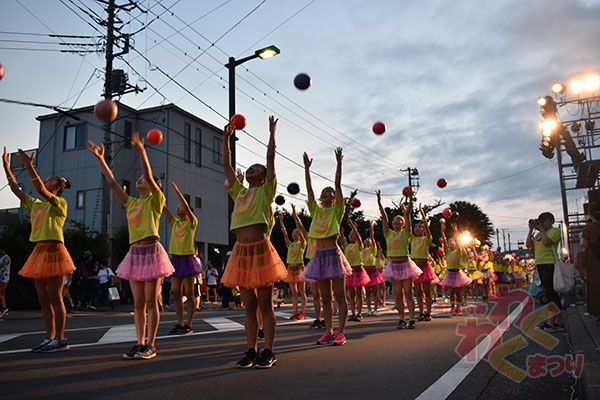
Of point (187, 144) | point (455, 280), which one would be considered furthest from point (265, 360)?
point (187, 144)

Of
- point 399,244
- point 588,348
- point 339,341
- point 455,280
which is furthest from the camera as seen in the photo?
point 455,280

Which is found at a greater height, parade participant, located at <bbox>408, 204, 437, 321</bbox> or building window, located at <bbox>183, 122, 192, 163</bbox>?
building window, located at <bbox>183, 122, 192, 163</bbox>

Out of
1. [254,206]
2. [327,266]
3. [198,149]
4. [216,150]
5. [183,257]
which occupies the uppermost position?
[216,150]

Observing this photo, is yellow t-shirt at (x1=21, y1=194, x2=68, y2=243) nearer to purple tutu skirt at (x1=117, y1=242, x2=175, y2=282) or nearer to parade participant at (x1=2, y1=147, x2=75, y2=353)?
parade participant at (x1=2, y1=147, x2=75, y2=353)

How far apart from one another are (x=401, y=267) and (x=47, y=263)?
20.1 ft

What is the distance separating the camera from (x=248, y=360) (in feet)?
17.0

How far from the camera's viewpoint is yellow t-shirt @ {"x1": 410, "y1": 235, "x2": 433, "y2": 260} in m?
11.3

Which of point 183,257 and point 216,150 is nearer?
point 183,257

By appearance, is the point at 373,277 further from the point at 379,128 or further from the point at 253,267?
the point at 253,267

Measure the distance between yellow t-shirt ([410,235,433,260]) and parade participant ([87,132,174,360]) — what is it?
262 inches

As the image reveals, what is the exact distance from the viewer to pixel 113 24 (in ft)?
70.6

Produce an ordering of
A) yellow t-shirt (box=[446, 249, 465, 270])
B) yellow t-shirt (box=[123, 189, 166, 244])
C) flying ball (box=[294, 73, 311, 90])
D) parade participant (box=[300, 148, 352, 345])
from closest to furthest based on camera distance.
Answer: yellow t-shirt (box=[123, 189, 166, 244]) < parade participant (box=[300, 148, 352, 345]) < flying ball (box=[294, 73, 311, 90]) < yellow t-shirt (box=[446, 249, 465, 270])

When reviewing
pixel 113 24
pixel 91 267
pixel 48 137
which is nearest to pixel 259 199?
pixel 91 267

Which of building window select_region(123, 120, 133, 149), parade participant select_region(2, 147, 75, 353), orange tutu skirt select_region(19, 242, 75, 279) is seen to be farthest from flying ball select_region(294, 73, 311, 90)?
building window select_region(123, 120, 133, 149)
